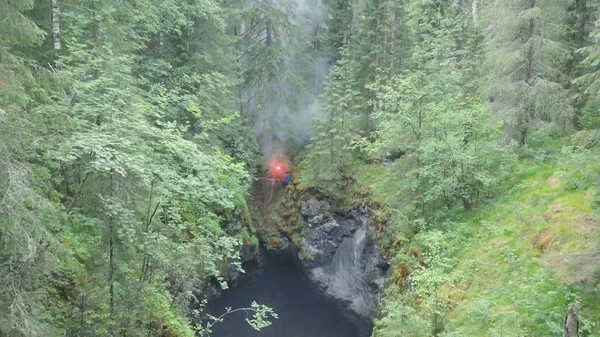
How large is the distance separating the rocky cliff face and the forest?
1.18 metres

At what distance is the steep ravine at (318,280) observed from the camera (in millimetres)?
21016

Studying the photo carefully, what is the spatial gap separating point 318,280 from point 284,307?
2.54 meters

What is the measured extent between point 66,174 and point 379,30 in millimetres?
20735

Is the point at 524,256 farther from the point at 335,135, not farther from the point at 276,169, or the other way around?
the point at 276,169

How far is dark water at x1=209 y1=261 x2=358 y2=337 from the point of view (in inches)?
834

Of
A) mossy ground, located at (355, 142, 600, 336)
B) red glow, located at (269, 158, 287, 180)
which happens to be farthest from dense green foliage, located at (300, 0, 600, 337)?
red glow, located at (269, 158, 287, 180)

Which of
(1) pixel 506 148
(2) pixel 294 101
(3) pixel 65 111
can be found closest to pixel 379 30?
(2) pixel 294 101

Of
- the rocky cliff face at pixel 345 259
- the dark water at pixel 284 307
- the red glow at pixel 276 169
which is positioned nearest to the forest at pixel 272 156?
the red glow at pixel 276 169

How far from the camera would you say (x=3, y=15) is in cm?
688

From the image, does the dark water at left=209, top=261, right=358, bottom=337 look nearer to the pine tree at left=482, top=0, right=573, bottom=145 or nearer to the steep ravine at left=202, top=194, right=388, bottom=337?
the steep ravine at left=202, top=194, right=388, bottom=337

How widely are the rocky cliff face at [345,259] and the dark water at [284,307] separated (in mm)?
758

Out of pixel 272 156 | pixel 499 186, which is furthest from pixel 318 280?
pixel 499 186

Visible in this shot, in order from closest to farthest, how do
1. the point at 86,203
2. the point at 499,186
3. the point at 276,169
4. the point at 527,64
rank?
the point at 86,203
the point at 499,186
the point at 527,64
the point at 276,169

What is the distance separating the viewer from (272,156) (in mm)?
27656
